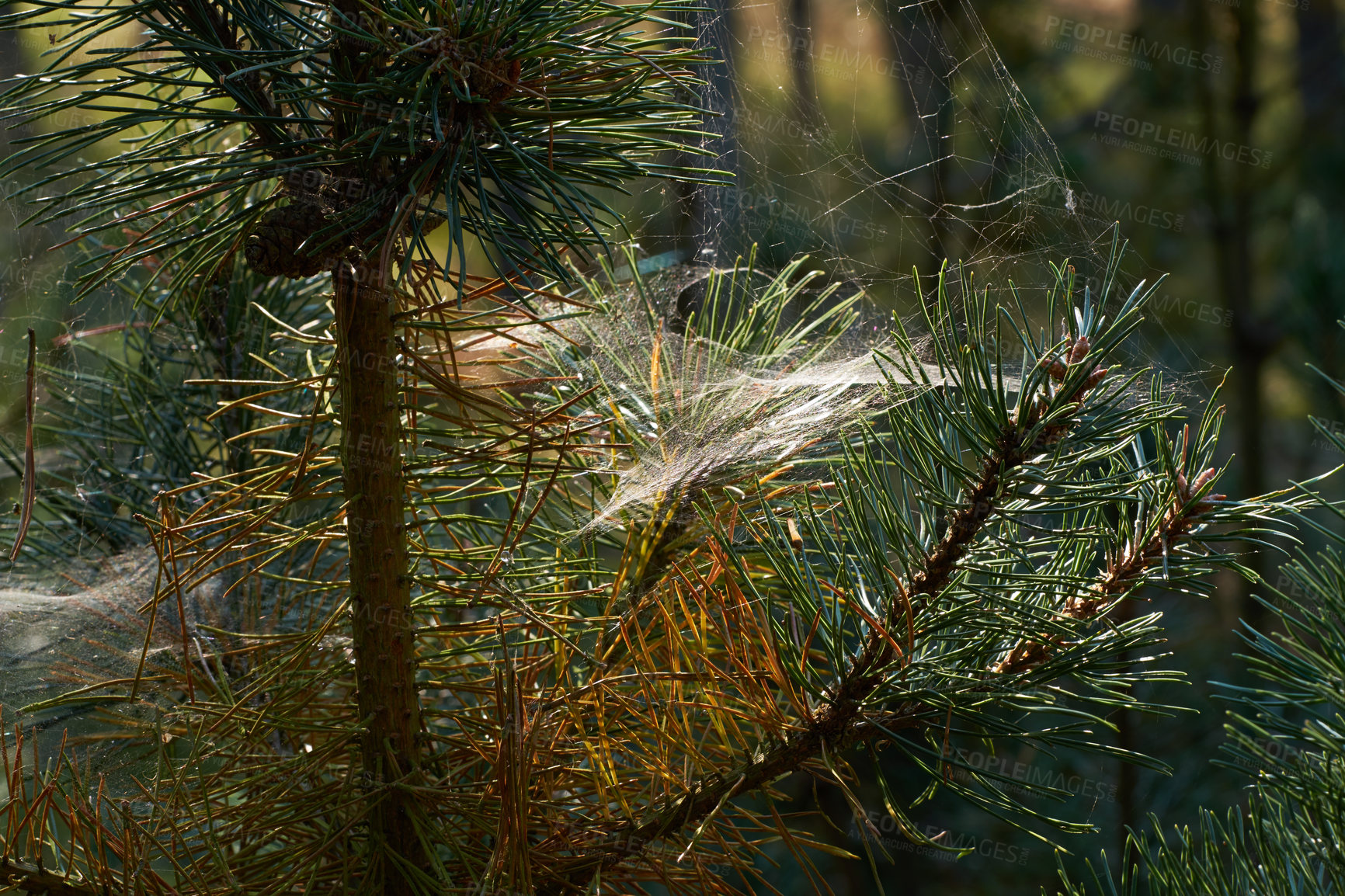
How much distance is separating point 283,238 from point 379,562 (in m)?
0.18

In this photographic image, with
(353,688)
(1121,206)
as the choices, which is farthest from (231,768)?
(1121,206)

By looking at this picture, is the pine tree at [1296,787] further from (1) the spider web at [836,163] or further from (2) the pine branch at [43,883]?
(2) the pine branch at [43,883]

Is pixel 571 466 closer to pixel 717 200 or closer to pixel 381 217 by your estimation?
pixel 381 217

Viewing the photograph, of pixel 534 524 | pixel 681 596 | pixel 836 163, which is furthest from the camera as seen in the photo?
pixel 836 163

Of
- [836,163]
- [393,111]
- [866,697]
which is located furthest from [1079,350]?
[836,163]

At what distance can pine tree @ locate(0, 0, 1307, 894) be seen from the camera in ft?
1.39

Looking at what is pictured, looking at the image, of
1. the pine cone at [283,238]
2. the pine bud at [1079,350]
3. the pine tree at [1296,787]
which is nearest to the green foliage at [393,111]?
the pine cone at [283,238]

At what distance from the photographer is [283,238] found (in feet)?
1.44

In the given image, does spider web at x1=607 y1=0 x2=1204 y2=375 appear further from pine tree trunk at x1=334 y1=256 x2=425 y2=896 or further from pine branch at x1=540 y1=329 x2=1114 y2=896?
pine tree trunk at x1=334 y1=256 x2=425 y2=896

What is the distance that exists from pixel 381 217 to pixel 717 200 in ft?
1.47

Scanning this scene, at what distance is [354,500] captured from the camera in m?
0.49

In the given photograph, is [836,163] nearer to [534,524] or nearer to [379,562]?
[534,524]

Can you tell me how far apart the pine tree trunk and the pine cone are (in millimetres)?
36

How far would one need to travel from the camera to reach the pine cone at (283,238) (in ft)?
1.43
